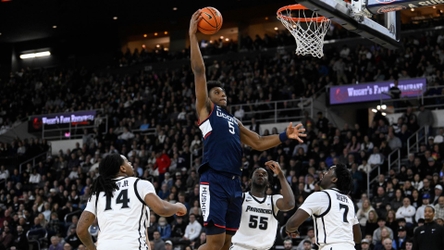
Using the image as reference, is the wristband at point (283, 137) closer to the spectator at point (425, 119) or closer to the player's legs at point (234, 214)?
the player's legs at point (234, 214)

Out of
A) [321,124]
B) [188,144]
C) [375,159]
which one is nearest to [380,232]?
[375,159]

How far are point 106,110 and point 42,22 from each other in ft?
25.7

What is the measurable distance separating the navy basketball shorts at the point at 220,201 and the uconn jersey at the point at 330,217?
76 centimetres

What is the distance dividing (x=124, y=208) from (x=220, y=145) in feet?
4.90

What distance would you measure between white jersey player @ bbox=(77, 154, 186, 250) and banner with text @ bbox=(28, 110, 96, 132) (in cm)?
2493

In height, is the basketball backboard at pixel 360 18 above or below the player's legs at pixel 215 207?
above

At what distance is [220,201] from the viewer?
7938 millimetres

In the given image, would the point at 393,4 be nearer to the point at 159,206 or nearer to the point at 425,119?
the point at 159,206

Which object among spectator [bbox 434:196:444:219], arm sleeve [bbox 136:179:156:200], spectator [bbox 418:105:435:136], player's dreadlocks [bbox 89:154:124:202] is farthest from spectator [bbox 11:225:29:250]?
arm sleeve [bbox 136:179:156:200]

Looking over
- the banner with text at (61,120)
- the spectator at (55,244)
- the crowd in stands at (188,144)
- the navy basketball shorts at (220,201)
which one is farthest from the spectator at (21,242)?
the navy basketball shorts at (220,201)

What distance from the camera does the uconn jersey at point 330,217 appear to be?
811cm

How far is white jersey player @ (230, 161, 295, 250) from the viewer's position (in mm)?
9242

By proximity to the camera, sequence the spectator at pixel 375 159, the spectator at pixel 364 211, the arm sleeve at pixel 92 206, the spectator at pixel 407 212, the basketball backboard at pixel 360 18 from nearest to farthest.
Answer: the arm sleeve at pixel 92 206 → the basketball backboard at pixel 360 18 → the spectator at pixel 407 212 → the spectator at pixel 364 211 → the spectator at pixel 375 159

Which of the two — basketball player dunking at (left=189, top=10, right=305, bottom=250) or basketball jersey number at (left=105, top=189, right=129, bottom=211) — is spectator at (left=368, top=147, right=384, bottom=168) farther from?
Answer: basketball jersey number at (left=105, top=189, right=129, bottom=211)
